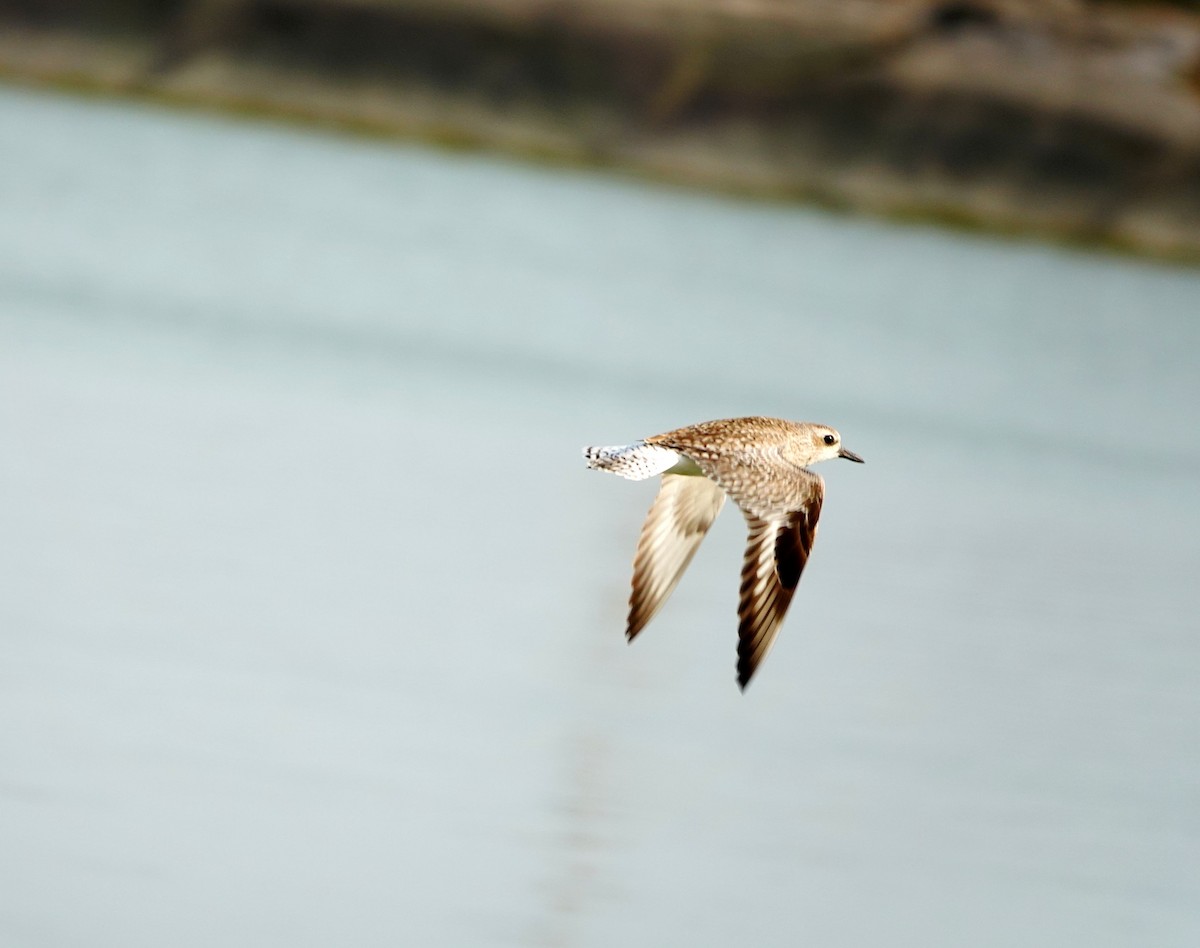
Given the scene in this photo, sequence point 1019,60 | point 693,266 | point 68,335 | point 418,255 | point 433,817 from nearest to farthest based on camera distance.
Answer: point 433,817 → point 68,335 → point 418,255 → point 693,266 → point 1019,60

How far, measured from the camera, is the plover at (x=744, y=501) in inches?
242

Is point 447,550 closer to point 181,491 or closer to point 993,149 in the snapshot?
point 181,491

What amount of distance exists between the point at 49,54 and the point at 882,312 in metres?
25.3

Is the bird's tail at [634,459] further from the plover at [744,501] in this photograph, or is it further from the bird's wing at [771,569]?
the bird's wing at [771,569]

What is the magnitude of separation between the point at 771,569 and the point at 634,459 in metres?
0.59

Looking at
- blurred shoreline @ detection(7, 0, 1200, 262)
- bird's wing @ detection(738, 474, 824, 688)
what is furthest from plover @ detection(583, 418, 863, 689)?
blurred shoreline @ detection(7, 0, 1200, 262)

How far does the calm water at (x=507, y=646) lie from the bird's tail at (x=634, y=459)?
4.06ft

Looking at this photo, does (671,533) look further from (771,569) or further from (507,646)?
(507,646)

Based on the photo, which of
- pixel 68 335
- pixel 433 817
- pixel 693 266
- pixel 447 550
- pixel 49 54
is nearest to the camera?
pixel 433 817

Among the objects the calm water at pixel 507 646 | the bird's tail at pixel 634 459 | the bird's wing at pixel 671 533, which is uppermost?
the bird's tail at pixel 634 459

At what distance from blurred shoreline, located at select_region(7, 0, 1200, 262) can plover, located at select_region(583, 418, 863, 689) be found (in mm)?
40965

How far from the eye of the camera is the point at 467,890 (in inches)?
259

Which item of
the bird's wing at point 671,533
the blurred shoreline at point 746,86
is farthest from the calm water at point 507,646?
the blurred shoreline at point 746,86

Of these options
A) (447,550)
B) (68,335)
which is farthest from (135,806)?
(68,335)
